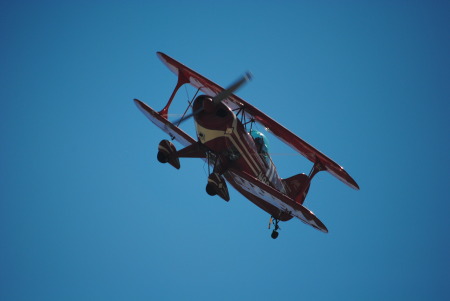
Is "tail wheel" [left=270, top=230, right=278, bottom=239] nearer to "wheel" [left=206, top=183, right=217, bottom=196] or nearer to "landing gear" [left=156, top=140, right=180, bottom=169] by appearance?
"wheel" [left=206, top=183, right=217, bottom=196]

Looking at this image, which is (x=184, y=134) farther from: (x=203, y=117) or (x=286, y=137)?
(x=286, y=137)

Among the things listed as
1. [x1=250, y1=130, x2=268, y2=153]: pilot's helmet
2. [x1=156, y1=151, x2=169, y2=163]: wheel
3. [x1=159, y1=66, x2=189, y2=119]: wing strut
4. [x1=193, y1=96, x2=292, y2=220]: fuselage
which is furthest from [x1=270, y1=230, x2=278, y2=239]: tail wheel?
[x1=159, y1=66, x2=189, y2=119]: wing strut

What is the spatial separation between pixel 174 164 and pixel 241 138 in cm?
221

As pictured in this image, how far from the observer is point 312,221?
1581 cm

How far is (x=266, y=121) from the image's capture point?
54.2ft

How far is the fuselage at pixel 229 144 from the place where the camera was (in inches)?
600

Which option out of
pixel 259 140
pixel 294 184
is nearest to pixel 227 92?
pixel 259 140

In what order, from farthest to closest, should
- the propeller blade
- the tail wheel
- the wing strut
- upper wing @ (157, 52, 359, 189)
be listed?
1. the tail wheel
2. the wing strut
3. upper wing @ (157, 52, 359, 189)
4. the propeller blade

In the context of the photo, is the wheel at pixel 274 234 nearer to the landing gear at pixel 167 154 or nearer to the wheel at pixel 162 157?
the landing gear at pixel 167 154

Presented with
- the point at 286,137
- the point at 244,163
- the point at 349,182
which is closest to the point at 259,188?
the point at 244,163

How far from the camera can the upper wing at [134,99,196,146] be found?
17.0 metres

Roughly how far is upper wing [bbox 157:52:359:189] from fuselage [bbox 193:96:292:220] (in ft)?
2.14

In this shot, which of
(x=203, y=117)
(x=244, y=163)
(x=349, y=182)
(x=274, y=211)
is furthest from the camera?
(x=274, y=211)

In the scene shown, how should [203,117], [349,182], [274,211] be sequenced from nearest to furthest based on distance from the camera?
1. [203,117]
2. [349,182]
3. [274,211]
